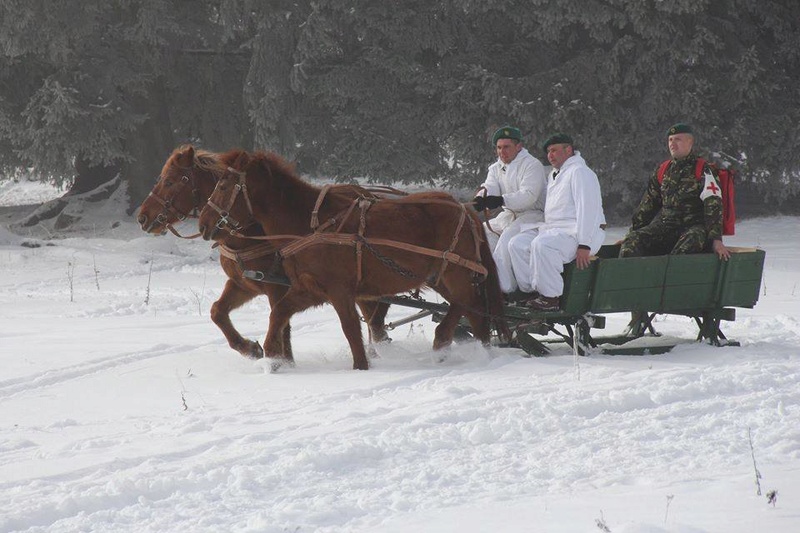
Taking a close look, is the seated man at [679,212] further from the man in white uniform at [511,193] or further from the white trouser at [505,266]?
the white trouser at [505,266]

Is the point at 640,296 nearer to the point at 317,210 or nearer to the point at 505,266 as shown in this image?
the point at 505,266

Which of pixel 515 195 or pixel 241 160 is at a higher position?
pixel 241 160

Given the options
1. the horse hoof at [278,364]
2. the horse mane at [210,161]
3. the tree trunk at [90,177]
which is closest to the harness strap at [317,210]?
the horse mane at [210,161]

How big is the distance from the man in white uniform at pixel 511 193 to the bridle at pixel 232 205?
6.20ft

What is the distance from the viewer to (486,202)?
8.49 m

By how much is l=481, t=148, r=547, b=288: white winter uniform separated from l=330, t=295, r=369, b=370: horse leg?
1.39m

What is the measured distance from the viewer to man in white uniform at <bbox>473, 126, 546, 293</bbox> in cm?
859

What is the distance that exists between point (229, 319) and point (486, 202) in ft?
7.69

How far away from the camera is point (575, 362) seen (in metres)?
7.61

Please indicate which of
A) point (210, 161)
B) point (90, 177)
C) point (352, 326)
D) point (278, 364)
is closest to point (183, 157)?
point (210, 161)

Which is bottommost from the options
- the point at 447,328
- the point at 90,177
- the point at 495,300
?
the point at 447,328

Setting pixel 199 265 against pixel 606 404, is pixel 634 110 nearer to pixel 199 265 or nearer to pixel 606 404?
pixel 199 265

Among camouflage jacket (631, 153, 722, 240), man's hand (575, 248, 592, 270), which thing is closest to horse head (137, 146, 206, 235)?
man's hand (575, 248, 592, 270)

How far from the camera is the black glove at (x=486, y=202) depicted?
846 centimetres
